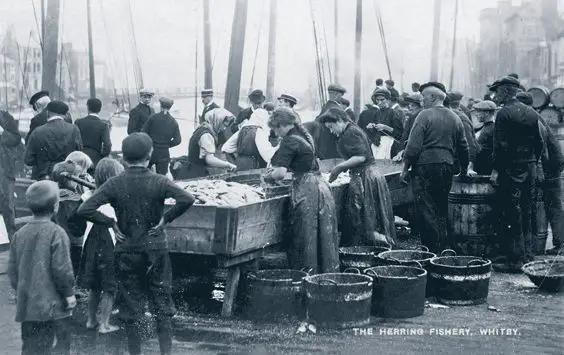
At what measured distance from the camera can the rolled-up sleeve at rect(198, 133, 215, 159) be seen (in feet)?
29.7

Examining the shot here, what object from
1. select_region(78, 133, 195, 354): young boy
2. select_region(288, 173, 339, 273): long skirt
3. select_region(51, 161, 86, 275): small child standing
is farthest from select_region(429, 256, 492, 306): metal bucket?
select_region(51, 161, 86, 275): small child standing

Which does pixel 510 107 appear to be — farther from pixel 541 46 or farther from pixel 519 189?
pixel 541 46

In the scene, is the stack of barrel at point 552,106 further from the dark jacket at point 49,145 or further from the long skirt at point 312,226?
the dark jacket at point 49,145

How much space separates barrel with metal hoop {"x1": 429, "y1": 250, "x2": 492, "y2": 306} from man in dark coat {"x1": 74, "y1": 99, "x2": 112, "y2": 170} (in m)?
4.94

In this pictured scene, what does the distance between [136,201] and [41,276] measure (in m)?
0.80

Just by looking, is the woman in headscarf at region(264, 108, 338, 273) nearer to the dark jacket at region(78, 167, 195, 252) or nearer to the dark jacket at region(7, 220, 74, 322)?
the dark jacket at region(78, 167, 195, 252)

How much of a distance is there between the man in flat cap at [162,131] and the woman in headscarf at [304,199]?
4537 millimetres

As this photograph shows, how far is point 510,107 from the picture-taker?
805 cm

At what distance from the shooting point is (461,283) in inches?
265

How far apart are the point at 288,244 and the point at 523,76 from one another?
39299mm

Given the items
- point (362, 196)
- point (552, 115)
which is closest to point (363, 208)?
point (362, 196)

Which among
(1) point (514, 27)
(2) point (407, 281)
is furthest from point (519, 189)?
(1) point (514, 27)

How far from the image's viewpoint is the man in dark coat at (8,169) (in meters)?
9.20

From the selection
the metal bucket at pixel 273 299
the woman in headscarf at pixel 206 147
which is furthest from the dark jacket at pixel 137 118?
the metal bucket at pixel 273 299
